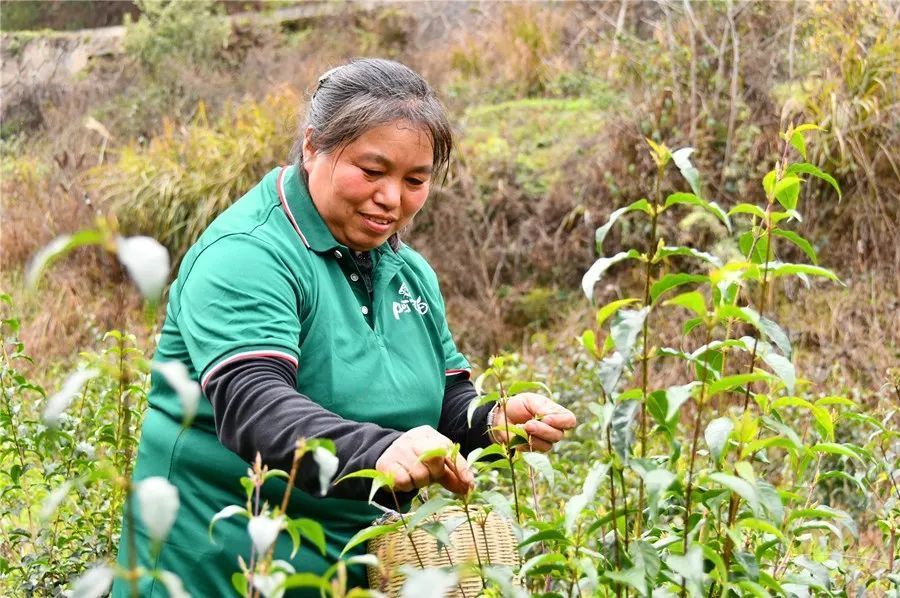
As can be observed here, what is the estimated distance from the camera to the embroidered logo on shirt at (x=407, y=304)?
2.51 m

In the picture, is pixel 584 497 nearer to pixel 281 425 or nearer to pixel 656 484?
pixel 656 484

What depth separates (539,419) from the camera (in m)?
2.27

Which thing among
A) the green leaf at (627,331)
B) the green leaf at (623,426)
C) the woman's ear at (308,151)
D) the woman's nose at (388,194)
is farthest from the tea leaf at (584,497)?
the woman's ear at (308,151)

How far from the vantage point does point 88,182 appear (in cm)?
927

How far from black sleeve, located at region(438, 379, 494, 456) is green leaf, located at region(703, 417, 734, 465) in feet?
3.31

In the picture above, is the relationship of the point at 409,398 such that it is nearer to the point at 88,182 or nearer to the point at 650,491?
the point at 650,491

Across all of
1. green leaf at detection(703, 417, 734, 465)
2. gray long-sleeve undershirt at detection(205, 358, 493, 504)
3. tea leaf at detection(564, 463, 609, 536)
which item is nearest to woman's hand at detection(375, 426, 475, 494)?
gray long-sleeve undershirt at detection(205, 358, 493, 504)

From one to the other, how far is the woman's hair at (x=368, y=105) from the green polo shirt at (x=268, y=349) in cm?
14

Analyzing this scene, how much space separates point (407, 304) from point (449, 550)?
667mm

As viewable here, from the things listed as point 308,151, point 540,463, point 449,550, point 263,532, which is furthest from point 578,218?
point 263,532

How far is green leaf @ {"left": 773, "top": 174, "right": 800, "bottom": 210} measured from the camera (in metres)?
1.64

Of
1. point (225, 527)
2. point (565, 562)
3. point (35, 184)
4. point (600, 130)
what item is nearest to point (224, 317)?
point (225, 527)

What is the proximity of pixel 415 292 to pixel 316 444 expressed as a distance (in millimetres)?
1378

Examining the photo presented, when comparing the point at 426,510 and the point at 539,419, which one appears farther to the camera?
the point at 539,419
